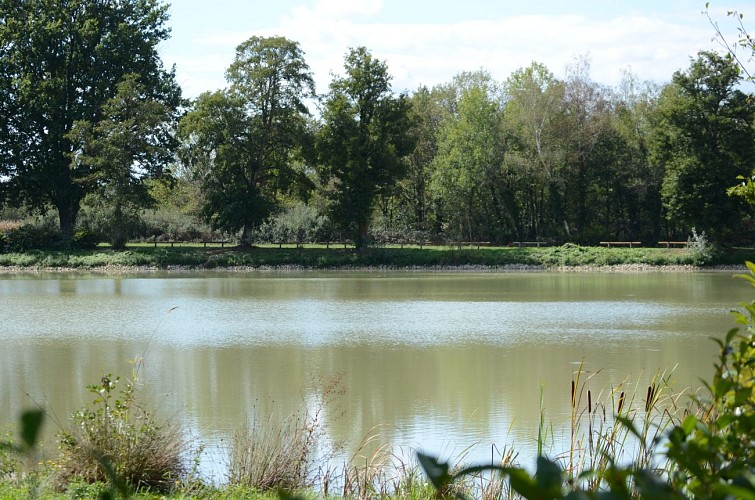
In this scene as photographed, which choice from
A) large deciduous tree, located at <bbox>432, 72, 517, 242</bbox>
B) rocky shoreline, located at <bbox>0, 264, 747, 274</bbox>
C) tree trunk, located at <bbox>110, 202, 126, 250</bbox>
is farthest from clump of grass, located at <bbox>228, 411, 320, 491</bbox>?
large deciduous tree, located at <bbox>432, 72, 517, 242</bbox>

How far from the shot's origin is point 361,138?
4638 cm

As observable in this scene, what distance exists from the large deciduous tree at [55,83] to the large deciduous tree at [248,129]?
3.95 metres

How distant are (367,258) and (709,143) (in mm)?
18289

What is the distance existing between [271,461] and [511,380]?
7363 millimetres

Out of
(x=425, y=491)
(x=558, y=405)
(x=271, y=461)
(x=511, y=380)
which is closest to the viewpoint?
(x=425, y=491)

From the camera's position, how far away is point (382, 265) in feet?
149

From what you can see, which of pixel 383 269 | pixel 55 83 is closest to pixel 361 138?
pixel 383 269

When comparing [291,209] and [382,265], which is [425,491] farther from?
[291,209]

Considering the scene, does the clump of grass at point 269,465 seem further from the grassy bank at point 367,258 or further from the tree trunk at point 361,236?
the tree trunk at point 361,236

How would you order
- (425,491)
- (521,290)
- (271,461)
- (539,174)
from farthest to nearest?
(539,174) < (521,290) < (271,461) < (425,491)

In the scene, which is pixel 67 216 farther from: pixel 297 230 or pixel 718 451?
pixel 718 451

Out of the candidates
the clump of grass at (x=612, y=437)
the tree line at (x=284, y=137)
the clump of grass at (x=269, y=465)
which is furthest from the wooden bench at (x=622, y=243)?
the clump of grass at (x=269, y=465)

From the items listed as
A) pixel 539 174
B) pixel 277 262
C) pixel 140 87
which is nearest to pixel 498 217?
pixel 539 174

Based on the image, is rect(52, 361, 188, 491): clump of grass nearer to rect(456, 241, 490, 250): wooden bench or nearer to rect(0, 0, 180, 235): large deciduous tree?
rect(0, 0, 180, 235): large deciduous tree
